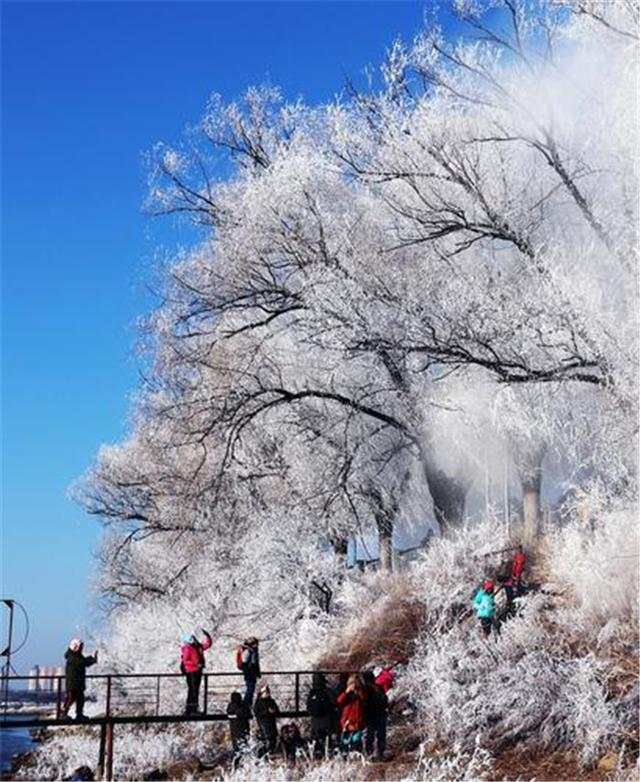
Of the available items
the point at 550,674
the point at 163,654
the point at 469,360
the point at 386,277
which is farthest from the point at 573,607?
the point at 163,654

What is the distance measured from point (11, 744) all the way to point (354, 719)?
2028 centimetres

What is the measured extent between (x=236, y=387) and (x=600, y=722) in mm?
12875

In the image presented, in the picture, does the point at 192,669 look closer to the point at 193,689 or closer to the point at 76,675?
the point at 193,689

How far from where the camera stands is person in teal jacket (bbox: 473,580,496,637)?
20984 mm

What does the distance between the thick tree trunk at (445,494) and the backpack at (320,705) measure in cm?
888

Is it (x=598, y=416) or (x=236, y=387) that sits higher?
(x=236, y=387)

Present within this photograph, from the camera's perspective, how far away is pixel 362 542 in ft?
99.9

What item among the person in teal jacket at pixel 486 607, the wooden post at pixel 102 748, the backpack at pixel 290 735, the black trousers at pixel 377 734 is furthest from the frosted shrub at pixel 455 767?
the wooden post at pixel 102 748

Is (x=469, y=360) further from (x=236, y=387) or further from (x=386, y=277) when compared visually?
(x=236, y=387)

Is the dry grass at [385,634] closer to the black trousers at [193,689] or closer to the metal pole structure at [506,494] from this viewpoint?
the metal pole structure at [506,494]

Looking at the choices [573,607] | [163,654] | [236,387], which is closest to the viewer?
[573,607]

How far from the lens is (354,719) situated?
18.0 meters

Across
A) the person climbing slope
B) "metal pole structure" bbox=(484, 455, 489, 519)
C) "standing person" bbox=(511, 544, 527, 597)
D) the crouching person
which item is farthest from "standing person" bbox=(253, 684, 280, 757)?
A: "metal pole structure" bbox=(484, 455, 489, 519)

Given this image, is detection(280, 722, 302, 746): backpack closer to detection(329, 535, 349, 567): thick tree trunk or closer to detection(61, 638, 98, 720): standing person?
detection(61, 638, 98, 720): standing person
